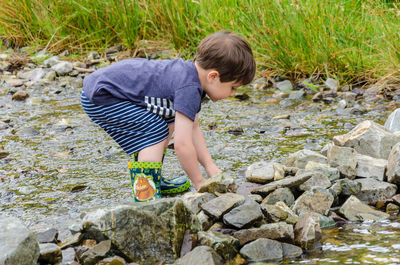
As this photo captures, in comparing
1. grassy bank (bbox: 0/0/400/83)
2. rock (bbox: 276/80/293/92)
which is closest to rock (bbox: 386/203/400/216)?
grassy bank (bbox: 0/0/400/83)

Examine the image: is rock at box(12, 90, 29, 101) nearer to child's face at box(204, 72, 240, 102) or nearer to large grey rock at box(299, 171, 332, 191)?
child's face at box(204, 72, 240, 102)

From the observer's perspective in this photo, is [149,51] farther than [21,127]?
Yes

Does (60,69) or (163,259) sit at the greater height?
(163,259)

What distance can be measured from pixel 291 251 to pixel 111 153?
1.93m

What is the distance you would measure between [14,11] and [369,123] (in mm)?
5946

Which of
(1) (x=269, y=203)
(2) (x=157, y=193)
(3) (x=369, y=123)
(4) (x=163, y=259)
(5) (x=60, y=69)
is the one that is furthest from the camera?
(5) (x=60, y=69)

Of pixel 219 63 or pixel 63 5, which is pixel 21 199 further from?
pixel 63 5

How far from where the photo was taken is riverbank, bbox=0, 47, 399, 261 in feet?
9.82

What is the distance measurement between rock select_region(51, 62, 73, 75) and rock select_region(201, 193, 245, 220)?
4641mm

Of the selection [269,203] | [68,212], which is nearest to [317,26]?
[269,203]

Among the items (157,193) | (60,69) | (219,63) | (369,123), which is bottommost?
(60,69)

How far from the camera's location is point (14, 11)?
758 centimetres

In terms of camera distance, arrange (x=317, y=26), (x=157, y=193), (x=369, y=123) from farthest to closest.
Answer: (x=317, y=26) → (x=369, y=123) → (x=157, y=193)

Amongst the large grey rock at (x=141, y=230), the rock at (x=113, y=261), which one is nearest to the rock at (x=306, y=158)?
the large grey rock at (x=141, y=230)
